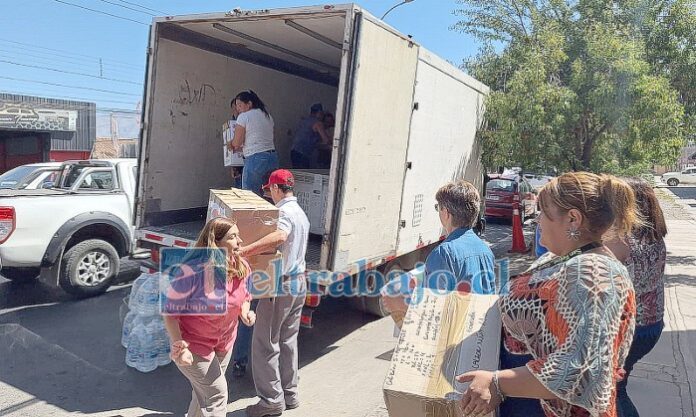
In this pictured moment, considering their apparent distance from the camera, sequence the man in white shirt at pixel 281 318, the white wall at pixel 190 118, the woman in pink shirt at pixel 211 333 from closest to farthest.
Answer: the woman in pink shirt at pixel 211 333 < the man in white shirt at pixel 281 318 < the white wall at pixel 190 118

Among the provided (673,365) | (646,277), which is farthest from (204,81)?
(673,365)

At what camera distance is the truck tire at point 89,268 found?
6945 mm

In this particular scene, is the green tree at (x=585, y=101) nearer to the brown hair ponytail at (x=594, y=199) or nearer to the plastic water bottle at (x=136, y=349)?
the plastic water bottle at (x=136, y=349)

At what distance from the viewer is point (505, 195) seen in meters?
16.8

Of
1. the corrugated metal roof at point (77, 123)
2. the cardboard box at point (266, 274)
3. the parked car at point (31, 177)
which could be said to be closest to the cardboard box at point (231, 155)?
the cardboard box at point (266, 274)

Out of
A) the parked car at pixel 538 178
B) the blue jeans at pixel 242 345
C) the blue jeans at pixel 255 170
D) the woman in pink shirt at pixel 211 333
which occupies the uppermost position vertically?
the parked car at pixel 538 178

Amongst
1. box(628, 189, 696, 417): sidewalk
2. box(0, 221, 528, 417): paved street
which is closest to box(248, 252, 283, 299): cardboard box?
box(0, 221, 528, 417): paved street

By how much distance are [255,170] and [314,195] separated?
731 mm

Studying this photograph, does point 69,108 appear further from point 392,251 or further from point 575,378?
point 575,378

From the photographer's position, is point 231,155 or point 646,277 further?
point 231,155

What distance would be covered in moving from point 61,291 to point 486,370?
725 centimetres

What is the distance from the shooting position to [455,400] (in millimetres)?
1876

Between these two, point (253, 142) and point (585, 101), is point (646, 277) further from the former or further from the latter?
point (585, 101)

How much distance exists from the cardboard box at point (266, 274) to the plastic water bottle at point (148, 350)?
1476 mm
